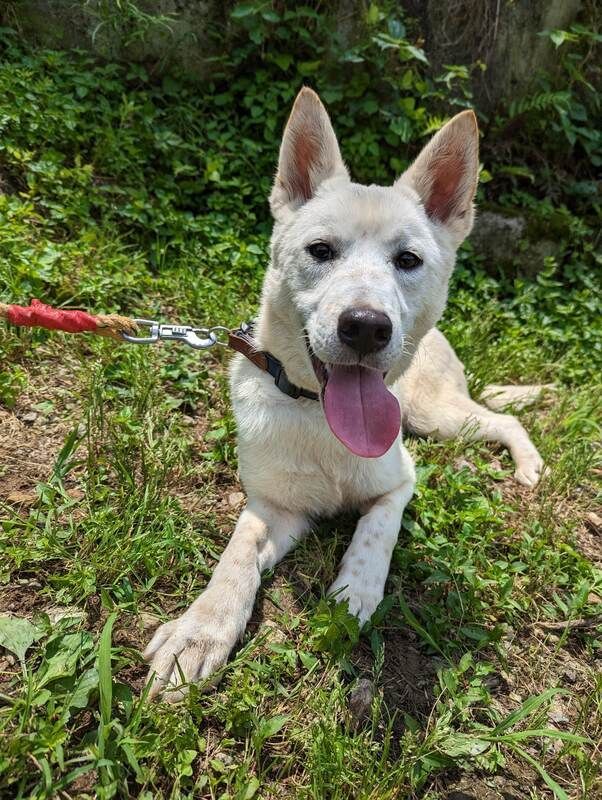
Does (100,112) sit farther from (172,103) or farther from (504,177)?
(504,177)

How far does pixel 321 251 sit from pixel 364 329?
0.62m

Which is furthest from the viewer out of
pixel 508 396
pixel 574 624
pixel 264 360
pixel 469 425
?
pixel 508 396

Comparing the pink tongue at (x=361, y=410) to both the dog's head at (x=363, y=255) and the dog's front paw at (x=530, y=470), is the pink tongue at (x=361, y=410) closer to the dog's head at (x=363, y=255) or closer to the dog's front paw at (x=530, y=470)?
the dog's head at (x=363, y=255)

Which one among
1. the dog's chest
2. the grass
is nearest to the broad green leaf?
the grass

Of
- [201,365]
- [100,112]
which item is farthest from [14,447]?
[100,112]

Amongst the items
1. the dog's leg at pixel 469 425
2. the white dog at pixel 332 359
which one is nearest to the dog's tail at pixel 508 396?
the dog's leg at pixel 469 425

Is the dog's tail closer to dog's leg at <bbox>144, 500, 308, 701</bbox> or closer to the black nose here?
dog's leg at <bbox>144, 500, 308, 701</bbox>

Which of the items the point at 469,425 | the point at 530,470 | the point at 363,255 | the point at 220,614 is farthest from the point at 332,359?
the point at 530,470

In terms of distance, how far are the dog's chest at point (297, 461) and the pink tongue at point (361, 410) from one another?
365mm

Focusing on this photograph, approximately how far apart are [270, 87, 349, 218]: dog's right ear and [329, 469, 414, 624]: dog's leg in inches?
60.9

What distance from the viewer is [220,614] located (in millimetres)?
2184

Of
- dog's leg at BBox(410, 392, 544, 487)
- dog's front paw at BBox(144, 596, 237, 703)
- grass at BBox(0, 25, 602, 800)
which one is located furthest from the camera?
dog's leg at BBox(410, 392, 544, 487)

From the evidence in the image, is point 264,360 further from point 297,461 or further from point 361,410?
point 361,410

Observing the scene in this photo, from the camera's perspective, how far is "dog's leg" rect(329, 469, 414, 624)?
7.93ft
